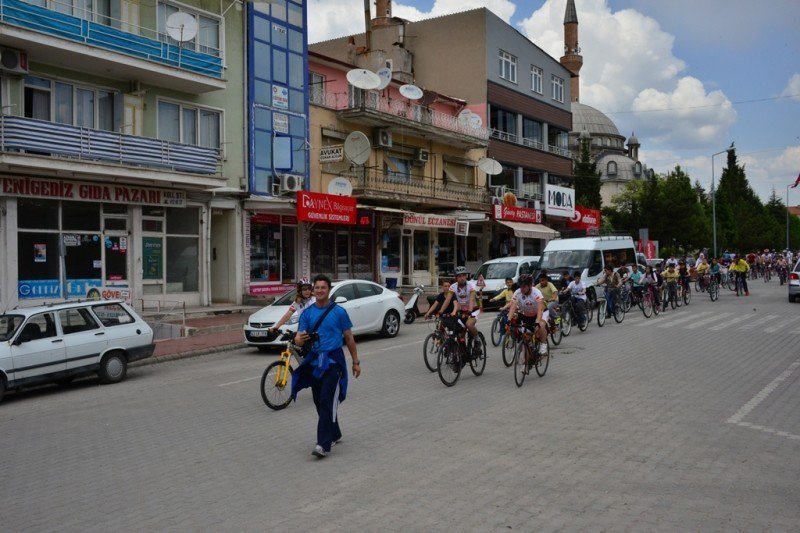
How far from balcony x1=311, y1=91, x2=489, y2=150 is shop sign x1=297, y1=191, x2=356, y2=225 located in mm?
4113

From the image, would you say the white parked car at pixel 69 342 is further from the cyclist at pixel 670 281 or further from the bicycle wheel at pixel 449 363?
the cyclist at pixel 670 281

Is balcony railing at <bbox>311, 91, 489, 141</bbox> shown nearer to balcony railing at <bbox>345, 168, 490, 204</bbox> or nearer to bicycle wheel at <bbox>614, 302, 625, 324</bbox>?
balcony railing at <bbox>345, 168, 490, 204</bbox>

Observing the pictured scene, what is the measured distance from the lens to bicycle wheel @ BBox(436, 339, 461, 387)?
433 inches

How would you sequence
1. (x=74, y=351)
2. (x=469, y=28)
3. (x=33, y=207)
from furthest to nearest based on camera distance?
(x=469, y=28) → (x=33, y=207) → (x=74, y=351)

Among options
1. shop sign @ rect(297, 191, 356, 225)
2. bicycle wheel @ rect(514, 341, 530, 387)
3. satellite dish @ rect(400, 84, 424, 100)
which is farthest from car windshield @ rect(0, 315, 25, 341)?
satellite dish @ rect(400, 84, 424, 100)

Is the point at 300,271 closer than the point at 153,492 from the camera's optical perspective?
No

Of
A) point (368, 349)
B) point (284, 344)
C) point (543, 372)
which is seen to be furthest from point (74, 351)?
point (543, 372)

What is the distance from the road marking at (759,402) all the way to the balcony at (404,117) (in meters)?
20.3

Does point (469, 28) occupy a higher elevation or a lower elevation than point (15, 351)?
higher

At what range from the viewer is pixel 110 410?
10172mm

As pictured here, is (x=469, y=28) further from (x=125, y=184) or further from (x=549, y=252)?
(x=125, y=184)

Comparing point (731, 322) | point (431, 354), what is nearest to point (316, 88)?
point (731, 322)

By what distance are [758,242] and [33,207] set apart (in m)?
87.2

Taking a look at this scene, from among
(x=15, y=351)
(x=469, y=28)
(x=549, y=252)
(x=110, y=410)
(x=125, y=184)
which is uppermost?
(x=469, y=28)
